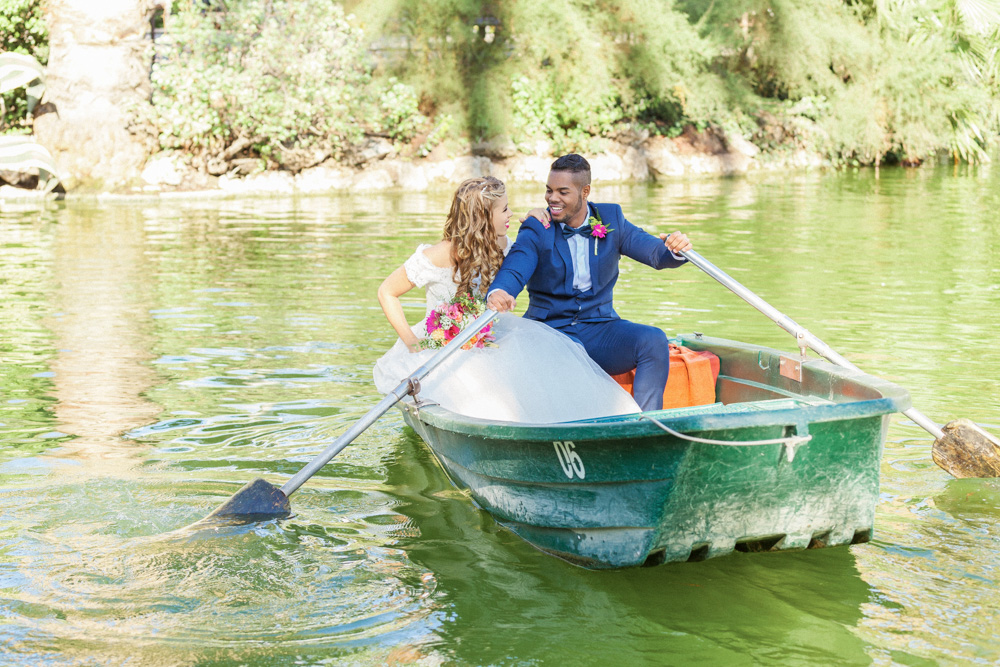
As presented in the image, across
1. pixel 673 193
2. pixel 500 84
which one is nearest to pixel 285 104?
pixel 500 84

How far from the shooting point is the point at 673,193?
20.0m

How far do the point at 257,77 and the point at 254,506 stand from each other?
16.9m

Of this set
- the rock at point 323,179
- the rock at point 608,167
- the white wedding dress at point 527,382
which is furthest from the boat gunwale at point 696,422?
the rock at point 608,167

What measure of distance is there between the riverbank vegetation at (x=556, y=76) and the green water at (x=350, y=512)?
10.0 metres

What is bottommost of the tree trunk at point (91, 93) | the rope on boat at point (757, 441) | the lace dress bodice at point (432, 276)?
the rope on boat at point (757, 441)

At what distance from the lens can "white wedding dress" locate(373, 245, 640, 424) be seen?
4.62 m

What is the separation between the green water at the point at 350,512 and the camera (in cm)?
343

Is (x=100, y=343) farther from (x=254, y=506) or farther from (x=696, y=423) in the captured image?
(x=696, y=423)

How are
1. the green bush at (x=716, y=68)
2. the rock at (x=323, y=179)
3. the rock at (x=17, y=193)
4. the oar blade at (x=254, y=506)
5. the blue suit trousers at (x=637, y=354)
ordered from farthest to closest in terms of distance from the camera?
the green bush at (x=716, y=68)
the rock at (x=323, y=179)
the rock at (x=17, y=193)
the blue suit trousers at (x=637, y=354)
the oar blade at (x=254, y=506)

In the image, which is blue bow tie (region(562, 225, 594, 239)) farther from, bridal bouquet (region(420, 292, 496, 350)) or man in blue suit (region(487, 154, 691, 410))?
bridal bouquet (region(420, 292, 496, 350))

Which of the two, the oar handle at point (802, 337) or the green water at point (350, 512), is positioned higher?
the oar handle at point (802, 337)

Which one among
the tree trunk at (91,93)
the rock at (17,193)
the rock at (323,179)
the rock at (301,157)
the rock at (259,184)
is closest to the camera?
the rock at (17,193)

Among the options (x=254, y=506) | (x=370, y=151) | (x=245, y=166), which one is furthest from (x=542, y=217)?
(x=370, y=151)

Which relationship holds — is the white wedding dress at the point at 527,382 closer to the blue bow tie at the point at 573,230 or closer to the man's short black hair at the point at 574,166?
the blue bow tie at the point at 573,230
